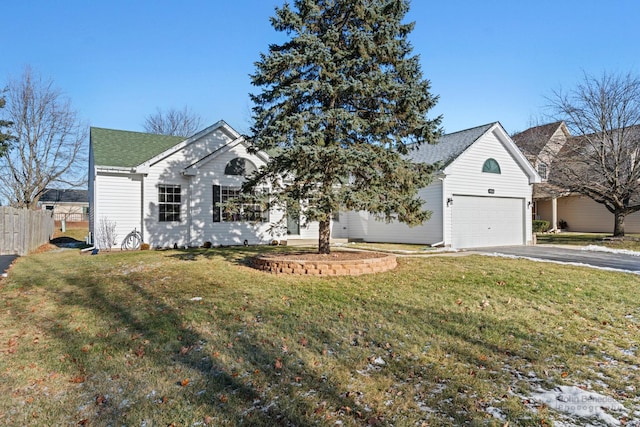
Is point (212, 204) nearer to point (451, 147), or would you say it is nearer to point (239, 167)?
point (239, 167)

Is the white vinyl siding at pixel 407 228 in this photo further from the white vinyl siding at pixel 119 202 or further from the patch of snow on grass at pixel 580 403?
the patch of snow on grass at pixel 580 403

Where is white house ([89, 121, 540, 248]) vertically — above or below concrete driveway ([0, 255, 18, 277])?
above

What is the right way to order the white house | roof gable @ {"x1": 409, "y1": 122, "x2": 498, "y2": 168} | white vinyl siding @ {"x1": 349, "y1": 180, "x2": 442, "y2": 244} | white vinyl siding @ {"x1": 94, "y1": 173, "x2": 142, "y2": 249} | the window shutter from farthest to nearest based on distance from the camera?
1. roof gable @ {"x1": 409, "y1": 122, "x2": 498, "y2": 168}
2. white vinyl siding @ {"x1": 349, "y1": 180, "x2": 442, "y2": 244}
3. the window shutter
4. the white house
5. white vinyl siding @ {"x1": 94, "y1": 173, "x2": 142, "y2": 249}

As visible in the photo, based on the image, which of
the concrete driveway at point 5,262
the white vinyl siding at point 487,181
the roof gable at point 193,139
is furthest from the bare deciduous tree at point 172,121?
the white vinyl siding at point 487,181

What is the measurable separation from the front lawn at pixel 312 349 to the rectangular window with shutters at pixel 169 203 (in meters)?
6.49

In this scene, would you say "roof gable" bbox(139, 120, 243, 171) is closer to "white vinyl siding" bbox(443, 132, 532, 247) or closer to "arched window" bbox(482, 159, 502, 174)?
"white vinyl siding" bbox(443, 132, 532, 247)

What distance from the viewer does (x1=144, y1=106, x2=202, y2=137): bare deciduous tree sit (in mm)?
39656

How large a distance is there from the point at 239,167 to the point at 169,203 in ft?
10.4

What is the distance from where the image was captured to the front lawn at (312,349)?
10.6 ft

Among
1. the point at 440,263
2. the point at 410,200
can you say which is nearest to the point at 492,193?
the point at 440,263

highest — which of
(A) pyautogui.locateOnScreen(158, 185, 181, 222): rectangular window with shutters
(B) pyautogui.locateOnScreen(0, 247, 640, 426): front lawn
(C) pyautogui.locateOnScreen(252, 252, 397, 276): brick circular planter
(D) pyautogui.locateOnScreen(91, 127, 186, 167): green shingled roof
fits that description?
(D) pyautogui.locateOnScreen(91, 127, 186, 167): green shingled roof

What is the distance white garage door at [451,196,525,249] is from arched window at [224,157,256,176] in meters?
8.86

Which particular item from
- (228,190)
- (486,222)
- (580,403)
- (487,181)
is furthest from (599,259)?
(228,190)

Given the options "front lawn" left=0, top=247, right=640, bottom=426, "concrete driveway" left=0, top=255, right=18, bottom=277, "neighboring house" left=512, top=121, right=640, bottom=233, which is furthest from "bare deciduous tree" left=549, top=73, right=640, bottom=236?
"concrete driveway" left=0, top=255, right=18, bottom=277
